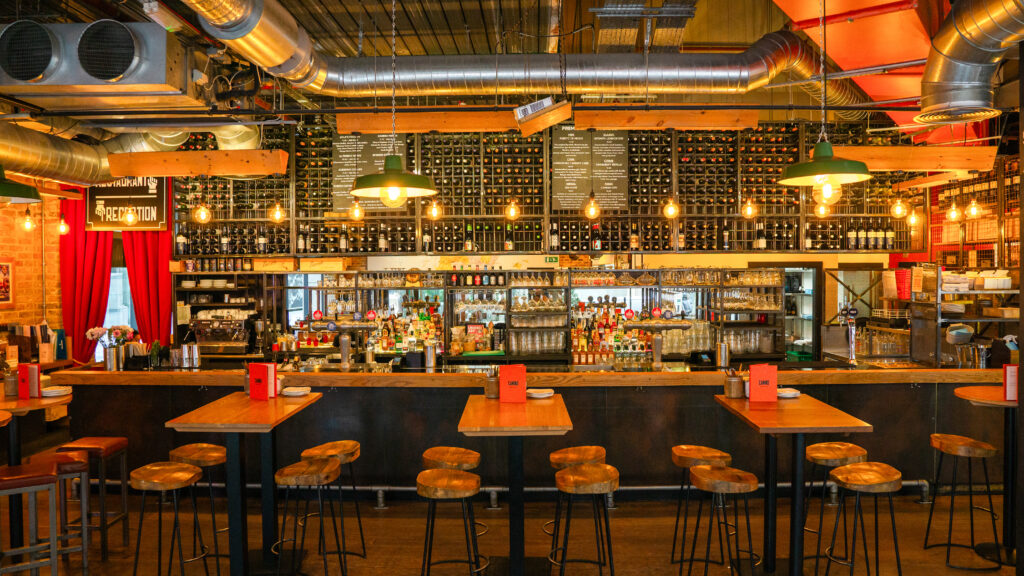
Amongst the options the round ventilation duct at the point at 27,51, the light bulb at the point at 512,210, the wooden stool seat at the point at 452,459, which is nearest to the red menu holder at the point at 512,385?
the wooden stool seat at the point at 452,459

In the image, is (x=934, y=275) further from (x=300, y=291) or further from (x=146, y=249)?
(x=146, y=249)

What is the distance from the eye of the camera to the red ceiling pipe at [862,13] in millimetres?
4496

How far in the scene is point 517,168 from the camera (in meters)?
8.36

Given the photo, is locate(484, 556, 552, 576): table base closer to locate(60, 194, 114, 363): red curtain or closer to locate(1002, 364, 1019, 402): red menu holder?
locate(1002, 364, 1019, 402): red menu holder

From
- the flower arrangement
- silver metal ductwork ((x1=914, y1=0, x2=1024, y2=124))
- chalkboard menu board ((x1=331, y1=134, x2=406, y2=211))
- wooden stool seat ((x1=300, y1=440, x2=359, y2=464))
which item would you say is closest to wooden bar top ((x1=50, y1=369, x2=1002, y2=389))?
the flower arrangement

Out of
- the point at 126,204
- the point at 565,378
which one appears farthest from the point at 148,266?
the point at 565,378

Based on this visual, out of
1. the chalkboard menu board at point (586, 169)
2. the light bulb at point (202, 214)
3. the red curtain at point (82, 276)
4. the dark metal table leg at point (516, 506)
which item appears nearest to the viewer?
the dark metal table leg at point (516, 506)

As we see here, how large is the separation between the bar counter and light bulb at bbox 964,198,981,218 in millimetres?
3082

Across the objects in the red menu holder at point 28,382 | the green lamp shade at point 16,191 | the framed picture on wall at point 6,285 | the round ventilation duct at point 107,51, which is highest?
the round ventilation duct at point 107,51

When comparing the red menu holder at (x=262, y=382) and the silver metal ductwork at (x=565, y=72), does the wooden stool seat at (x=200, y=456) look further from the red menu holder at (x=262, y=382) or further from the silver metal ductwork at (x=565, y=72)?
the silver metal ductwork at (x=565, y=72)

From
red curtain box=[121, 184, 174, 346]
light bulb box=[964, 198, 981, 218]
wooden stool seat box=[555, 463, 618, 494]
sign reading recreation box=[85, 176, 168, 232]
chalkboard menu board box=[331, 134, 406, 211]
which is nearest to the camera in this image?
wooden stool seat box=[555, 463, 618, 494]

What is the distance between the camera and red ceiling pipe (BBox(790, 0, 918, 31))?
14.8 ft

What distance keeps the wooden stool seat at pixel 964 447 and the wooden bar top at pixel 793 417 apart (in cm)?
104

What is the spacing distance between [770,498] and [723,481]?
1.63ft
